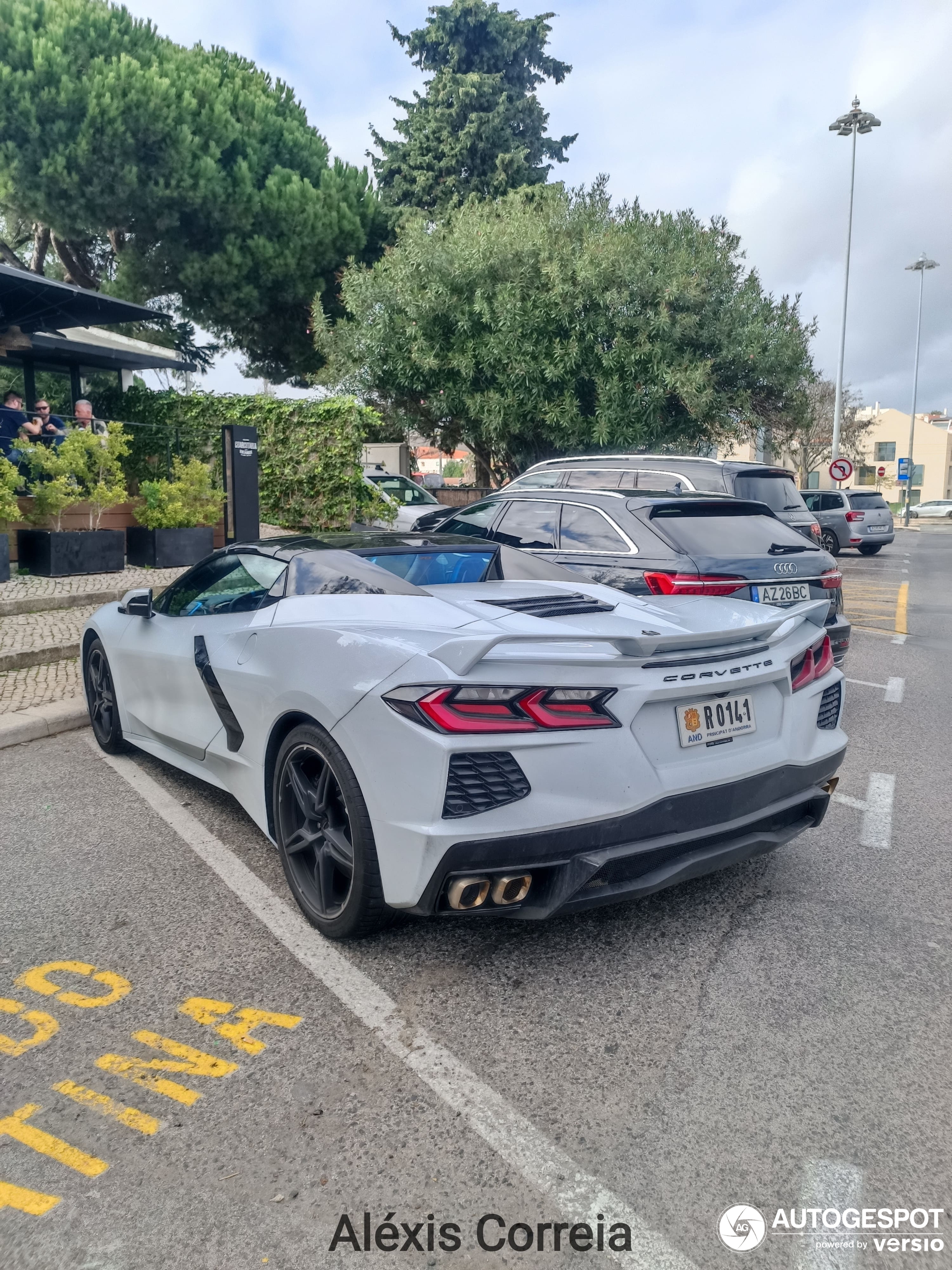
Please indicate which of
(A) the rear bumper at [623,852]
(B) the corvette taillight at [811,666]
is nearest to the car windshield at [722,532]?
(B) the corvette taillight at [811,666]

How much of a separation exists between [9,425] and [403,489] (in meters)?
8.48

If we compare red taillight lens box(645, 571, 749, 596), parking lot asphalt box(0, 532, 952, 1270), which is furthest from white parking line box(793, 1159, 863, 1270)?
red taillight lens box(645, 571, 749, 596)

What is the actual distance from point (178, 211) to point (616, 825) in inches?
938

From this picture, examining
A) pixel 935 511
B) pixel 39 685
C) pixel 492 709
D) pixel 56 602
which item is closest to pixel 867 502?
pixel 56 602

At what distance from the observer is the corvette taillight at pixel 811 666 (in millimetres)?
3377

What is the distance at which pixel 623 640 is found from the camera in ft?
9.71

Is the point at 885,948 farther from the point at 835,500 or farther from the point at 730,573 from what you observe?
the point at 835,500

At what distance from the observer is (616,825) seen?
2795 millimetres

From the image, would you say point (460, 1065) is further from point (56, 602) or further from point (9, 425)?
point (9, 425)

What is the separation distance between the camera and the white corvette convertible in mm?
2736

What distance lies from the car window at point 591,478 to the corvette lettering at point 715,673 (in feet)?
23.0

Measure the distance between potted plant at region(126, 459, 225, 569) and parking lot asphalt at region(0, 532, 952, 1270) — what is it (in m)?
9.19

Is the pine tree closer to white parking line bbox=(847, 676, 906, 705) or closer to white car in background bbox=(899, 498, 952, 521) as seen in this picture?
white parking line bbox=(847, 676, 906, 705)

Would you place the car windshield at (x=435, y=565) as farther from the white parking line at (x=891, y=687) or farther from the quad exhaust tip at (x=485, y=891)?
the white parking line at (x=891, y=687)
